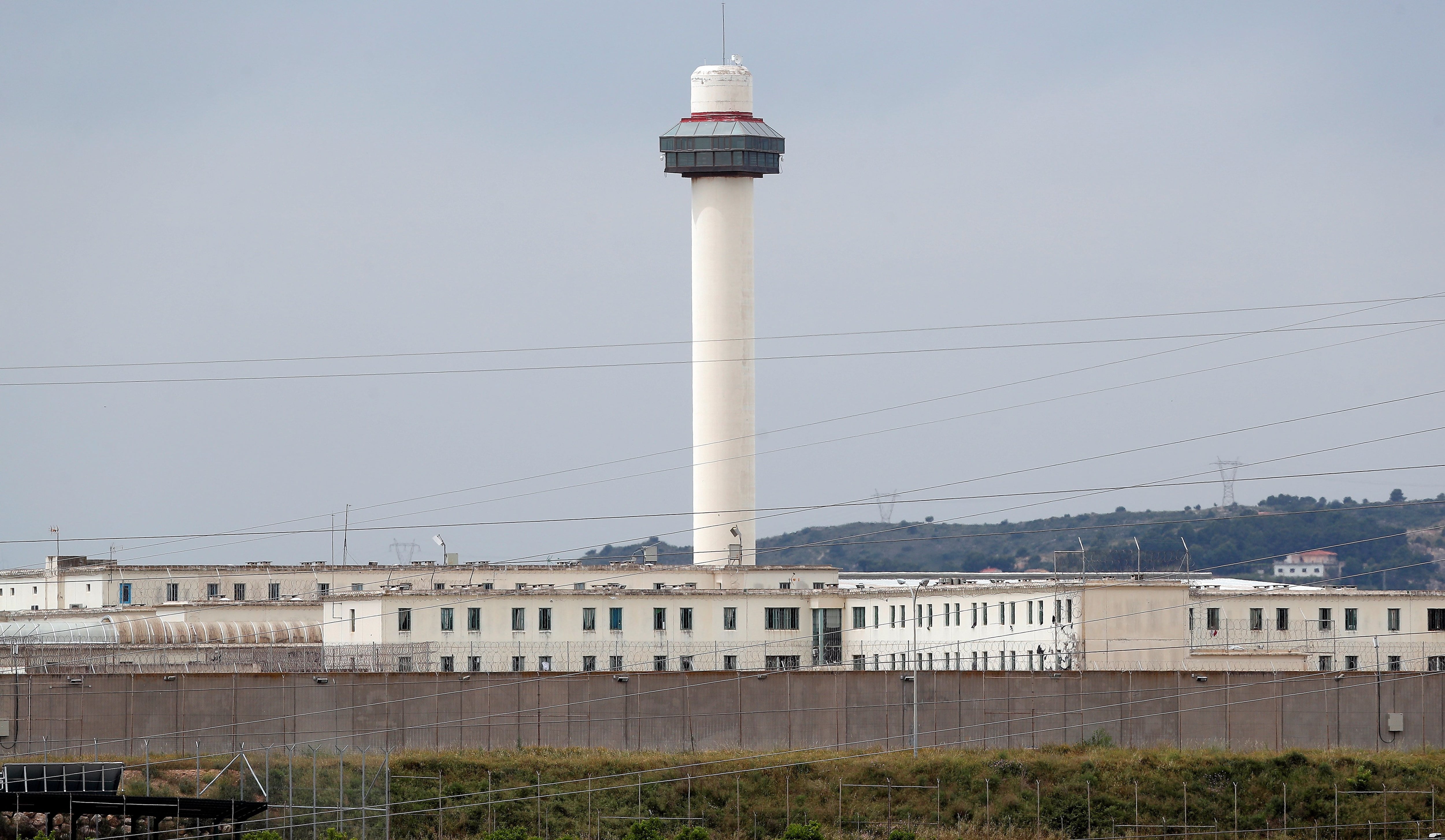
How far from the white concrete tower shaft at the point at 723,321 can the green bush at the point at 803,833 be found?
48.6 m

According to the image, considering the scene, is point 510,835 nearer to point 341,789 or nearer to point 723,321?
point 341,789

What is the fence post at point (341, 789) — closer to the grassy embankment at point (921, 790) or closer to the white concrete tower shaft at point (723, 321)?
the grassy embankment at point (921, 790)

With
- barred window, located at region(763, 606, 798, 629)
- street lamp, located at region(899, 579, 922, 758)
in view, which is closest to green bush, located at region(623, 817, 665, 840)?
street lamp, located at region(899, 579, 922, 758)

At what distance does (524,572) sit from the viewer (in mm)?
98562

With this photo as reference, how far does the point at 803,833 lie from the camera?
5641 cm

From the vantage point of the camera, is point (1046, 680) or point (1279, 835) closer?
point (1279, 835)

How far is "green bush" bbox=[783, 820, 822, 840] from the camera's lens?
56.2 m

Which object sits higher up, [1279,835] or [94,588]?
[94,588]

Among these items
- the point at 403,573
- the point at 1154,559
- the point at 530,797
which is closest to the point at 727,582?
the point at 403,573

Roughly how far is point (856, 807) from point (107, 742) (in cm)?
2517

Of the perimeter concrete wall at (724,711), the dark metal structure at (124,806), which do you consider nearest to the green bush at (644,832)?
the dark metal structure at (124,806)

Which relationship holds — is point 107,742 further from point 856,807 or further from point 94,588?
point 94,588

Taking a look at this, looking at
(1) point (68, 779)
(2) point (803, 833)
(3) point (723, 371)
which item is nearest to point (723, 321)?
(3) point (723, 371)

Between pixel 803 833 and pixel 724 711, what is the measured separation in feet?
44.6
